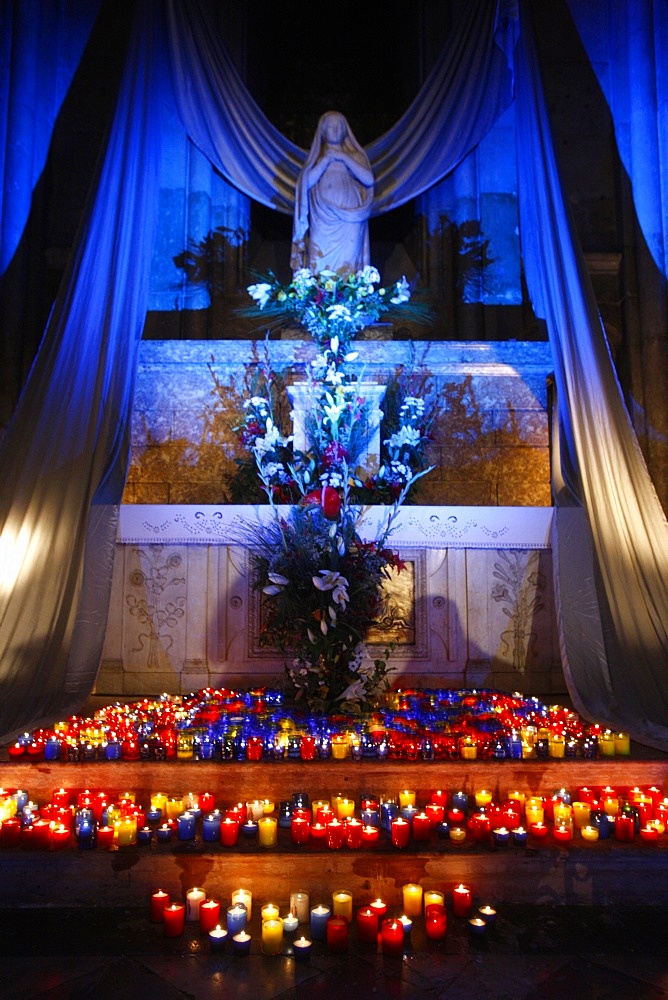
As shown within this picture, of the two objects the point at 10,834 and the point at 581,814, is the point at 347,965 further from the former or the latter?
the point at 10,834

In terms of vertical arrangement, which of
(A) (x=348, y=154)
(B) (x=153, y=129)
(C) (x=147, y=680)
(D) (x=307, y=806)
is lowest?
(D) (x=307, y=806)

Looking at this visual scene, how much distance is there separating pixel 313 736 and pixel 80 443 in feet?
6.95

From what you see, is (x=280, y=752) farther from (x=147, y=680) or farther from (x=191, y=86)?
(x=191, y=86)

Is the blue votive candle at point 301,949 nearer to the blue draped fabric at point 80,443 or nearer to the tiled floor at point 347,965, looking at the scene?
the tiled floor at point 347,965

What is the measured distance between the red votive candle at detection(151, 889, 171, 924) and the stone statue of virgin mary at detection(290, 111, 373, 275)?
4.62m

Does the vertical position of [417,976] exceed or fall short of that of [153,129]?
it falls short

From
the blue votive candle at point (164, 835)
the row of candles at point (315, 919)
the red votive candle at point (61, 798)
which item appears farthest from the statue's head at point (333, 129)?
the row of candles at point (315, 919)

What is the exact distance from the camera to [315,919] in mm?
2035

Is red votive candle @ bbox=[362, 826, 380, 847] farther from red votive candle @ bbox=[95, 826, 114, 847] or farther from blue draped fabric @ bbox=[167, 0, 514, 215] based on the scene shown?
blue draped fabric @ bbox=[167, 0, 514, 215]

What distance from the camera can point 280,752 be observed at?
9.43ft

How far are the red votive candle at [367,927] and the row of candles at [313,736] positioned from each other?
850mm

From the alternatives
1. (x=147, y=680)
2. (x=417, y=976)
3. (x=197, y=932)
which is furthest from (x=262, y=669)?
(x=417, y=976)

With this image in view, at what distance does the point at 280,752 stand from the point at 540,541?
229cm

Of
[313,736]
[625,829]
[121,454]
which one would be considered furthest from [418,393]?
[625,829]
